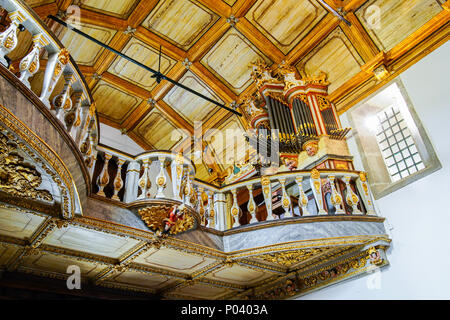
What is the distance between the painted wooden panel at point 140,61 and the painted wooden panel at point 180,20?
1.82 feet

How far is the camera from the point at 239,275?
23.2ft

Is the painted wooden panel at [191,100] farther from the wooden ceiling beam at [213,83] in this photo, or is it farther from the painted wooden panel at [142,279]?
the painted wooden panel at [142,279]

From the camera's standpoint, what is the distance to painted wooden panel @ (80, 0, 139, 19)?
866 centimetres

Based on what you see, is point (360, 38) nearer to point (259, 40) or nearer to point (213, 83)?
point (259, 40)

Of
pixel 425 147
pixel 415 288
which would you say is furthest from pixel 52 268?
pixel 425 147

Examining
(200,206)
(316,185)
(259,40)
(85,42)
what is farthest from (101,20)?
(316,185)

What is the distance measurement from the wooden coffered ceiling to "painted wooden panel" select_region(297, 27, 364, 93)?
3 centimetres

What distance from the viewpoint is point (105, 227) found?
16.0ft

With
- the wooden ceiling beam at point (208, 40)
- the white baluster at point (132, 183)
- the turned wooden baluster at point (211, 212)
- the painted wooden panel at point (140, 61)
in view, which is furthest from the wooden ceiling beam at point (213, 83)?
the white baluster at point (132, 183)

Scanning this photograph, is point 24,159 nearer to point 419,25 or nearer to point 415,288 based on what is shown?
point 415,288

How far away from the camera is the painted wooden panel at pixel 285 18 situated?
9031 mm

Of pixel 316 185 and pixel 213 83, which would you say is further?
pixel 213 83

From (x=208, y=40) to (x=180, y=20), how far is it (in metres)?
0.89

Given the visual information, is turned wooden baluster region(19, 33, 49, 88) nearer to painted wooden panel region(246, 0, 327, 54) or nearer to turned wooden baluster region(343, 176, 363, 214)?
turned wooden baluster region(343, 176, 363, 214)
